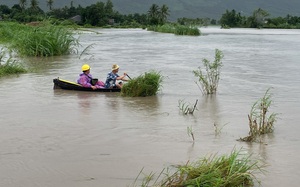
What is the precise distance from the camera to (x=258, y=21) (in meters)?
88.4

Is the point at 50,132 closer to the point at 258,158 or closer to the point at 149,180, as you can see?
the point at 149,180

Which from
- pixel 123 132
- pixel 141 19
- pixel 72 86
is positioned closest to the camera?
pixel 123 132

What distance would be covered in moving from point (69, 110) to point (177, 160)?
377cm

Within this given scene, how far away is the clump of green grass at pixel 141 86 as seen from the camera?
10.4 metres

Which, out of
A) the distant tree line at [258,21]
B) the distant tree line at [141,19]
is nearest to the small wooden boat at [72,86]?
the distant tree line at [141,19]

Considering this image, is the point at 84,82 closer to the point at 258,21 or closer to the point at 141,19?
the point at 258,21

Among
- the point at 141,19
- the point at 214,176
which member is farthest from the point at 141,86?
the point at 141,19

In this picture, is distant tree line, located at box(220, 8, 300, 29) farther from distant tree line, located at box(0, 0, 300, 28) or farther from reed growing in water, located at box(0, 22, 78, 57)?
reed growing in water, located at box(0, 22, 78, 57)

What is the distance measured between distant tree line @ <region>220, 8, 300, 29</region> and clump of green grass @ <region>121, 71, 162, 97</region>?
80249mm

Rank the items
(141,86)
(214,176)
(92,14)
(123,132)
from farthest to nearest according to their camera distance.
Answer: (92,14) → (141,86) → (123,132) → (214,176)

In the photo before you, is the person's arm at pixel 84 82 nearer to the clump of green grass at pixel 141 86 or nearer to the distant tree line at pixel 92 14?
the clump of green grass at pixel 141 86

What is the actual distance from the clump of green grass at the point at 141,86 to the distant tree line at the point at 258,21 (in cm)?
8025

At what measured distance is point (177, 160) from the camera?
5684 mm

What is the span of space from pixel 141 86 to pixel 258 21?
81.8 m
